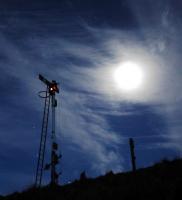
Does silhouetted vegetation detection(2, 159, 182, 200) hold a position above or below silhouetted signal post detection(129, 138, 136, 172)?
below

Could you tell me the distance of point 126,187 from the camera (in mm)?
19078

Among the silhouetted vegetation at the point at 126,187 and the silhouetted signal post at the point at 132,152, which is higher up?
the silhouetted signal post at the point at 132,152

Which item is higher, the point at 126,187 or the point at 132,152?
the point at 132,152

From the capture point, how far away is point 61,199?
848 inches

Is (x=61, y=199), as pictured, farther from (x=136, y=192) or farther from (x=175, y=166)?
(x=175, y=166)

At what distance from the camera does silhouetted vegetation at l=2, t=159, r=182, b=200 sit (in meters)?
17.1

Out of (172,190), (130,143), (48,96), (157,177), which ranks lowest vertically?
(172,190)

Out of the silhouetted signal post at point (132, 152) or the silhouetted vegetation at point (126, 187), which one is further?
the silhouetted signal post at point (132, 152)

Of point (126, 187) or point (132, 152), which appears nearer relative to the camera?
point (126, 187)

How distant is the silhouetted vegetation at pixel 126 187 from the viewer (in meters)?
17.1

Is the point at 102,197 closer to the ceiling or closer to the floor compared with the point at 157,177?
closer to the floor

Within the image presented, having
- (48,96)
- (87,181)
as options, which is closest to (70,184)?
(87,181)

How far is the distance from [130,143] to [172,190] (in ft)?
29.3

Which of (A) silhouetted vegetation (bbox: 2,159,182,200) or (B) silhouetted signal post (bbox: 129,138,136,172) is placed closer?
(A) silhouetted vegetation (bbox: 2,159,182,200)
